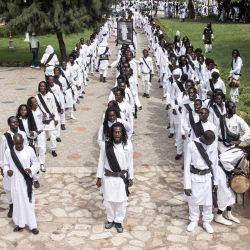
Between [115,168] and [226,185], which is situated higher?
[115,168]

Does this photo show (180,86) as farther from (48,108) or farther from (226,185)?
(226,185)

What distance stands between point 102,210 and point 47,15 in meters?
13.7

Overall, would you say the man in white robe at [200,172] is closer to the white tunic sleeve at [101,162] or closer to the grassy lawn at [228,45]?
the white tunic sleeve at [101,162]

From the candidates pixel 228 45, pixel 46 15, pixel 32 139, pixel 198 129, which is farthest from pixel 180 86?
pixel 228 45

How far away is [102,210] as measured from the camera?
309 inches

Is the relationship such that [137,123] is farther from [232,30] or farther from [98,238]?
[232,30]

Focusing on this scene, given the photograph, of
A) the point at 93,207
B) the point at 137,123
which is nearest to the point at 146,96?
the point at 137,123

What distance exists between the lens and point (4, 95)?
52.3 feet

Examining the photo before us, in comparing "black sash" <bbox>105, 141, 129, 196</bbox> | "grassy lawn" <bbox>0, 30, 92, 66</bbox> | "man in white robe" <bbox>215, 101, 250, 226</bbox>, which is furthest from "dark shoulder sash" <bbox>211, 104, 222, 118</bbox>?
"grassy lawn" <bbox>0, 30, 92, 66</bbox>

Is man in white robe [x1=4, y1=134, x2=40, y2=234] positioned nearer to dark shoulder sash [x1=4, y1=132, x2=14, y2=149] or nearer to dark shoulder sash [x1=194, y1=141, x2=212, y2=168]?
dark shoulder sash [x1=4, y1=132, x2=14, y2=149]

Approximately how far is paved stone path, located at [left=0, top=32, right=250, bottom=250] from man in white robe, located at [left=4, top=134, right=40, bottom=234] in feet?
0.82

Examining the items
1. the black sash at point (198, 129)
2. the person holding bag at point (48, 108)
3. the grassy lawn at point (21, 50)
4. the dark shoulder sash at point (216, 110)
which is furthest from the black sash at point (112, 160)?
the grassy lawn at point (21, 50)

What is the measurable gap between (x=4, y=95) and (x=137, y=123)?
225 inches

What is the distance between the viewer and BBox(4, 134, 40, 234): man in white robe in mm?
6887
